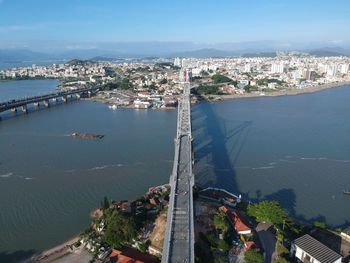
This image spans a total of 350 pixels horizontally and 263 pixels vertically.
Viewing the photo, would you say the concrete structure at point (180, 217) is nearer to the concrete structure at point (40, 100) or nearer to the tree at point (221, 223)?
the tree at point (221, 223)

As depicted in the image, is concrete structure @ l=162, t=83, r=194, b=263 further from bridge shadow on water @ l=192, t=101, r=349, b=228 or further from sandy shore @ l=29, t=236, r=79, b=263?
sandy shore @ l=29, t=236, r=79, b=263

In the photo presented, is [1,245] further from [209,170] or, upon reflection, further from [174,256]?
[209,170]

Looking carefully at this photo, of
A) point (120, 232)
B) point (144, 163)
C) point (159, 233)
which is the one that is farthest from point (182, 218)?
point (144, 163)

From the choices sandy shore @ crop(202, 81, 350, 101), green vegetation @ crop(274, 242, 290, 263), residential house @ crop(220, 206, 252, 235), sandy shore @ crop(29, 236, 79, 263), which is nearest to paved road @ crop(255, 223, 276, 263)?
green vegetation @ crop(274, 242, 290, 263)

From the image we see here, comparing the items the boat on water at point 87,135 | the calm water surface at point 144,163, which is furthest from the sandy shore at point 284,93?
the boat on water at point 87,135

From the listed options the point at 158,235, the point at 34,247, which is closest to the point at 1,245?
the point at 34,247

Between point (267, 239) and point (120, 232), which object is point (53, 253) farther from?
point (267, 239)
